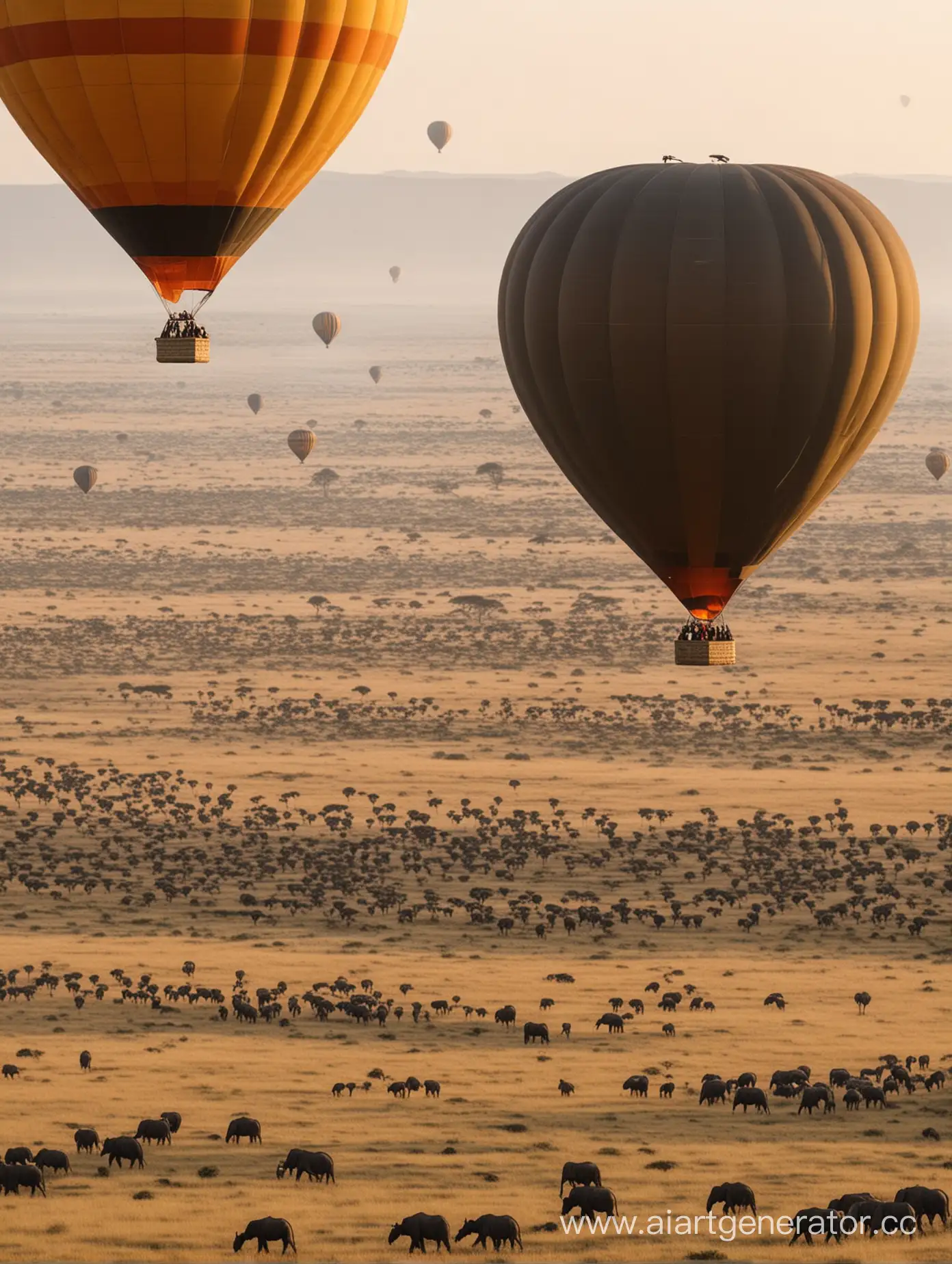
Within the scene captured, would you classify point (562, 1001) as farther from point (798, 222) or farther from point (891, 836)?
point (798, 222)

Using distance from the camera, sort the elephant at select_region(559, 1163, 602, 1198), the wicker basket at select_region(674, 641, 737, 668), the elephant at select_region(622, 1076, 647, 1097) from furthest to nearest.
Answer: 1. the elephant at select_region(622, 1076, 647, 1097)
2. the elephant at select_region(559, 1163, 602, 1198)
3. the wicker basket at select_region(674, 641, 737, 668)

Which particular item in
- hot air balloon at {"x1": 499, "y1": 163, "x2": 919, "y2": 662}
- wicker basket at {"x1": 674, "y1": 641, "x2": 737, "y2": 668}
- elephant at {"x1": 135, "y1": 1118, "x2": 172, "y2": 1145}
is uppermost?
hot air balloon at {"x1": 499, "y1": 163, "x2": 919, "y2": 662}

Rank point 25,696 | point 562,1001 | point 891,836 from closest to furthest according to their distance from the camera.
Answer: point 562,1001, point 891,836, point 25,696

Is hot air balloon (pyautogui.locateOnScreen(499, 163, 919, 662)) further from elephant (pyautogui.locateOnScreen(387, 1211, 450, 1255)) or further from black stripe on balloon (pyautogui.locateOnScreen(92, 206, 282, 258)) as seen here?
elephant (pyautogui.locateOnScreen(387, 1211, 450, 1255))

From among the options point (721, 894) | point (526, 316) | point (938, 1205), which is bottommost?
point (938, 1205)

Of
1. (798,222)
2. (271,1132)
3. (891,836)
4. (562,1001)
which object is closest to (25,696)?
(891,836)

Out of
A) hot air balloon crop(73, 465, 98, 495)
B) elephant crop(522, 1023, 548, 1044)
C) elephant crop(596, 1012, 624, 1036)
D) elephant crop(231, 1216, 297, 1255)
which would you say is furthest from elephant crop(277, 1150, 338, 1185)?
hot air balloon crop(73, 465, 98, 495)

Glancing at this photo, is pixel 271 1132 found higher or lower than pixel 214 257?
lower
